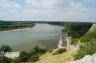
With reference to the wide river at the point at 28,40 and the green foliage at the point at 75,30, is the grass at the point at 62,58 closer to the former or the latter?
the wide river at the point at 28,40

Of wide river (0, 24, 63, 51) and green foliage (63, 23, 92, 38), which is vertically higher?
green foliage (63, 23, 92, 38)

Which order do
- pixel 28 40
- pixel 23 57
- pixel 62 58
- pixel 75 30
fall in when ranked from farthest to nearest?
pixel 75 30
pixel 28 40
pixel 23 57
pixel 62 58

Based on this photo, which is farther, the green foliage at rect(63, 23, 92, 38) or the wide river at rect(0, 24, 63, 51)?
the green foliage at rect(63, 23, 92, 38)

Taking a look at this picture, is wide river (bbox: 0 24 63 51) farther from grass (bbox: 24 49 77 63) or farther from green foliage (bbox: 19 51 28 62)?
grass (bbox: 24 49 77 63)

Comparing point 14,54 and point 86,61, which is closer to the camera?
point 86,61

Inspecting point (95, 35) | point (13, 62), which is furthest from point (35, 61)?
point (95, 35)

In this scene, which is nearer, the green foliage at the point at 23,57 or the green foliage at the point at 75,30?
the green foliage at the point at 23,57

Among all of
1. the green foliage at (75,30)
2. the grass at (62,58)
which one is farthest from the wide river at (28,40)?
the grass at (62,58)

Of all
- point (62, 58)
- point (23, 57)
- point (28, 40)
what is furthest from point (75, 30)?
point (62, 58)

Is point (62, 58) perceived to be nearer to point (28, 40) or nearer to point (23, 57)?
point (23, 57)

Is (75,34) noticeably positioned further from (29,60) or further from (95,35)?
(29,60)

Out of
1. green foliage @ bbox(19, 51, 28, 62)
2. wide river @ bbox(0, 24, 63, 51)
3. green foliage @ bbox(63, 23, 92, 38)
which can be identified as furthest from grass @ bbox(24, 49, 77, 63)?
green foliage @ bbox(63, 23, 92, 38)
